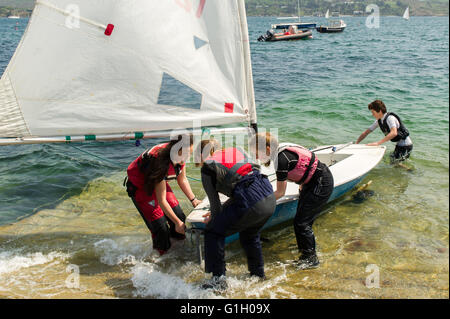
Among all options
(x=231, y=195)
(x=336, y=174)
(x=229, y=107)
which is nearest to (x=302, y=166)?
(x=231, y=195)

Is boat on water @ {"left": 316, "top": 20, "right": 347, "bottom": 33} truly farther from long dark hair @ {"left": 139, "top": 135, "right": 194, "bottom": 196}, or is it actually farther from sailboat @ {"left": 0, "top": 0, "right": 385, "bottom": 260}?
long dark hair @ {"left": 139, "top": 135, "right": 194, "bottom": 196}

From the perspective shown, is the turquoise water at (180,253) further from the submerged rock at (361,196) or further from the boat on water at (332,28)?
the boat on water at (332,28)

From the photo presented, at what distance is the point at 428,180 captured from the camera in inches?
285

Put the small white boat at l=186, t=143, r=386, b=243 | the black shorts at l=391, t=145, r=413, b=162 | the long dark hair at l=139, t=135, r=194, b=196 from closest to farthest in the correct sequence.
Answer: the long dark hair at l=139, t=135, r=194, b=196 < the small white boat at l=186, t=143, r=386, b=243 < the black shorts at l=391, t=145, r=413, b=162

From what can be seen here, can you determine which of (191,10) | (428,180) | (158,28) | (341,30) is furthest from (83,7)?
(341,30)

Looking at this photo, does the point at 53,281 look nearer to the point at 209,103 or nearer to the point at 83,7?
the point at 209,103

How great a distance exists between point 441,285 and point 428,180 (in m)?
3.56

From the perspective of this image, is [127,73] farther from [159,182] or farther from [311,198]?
[311,198]

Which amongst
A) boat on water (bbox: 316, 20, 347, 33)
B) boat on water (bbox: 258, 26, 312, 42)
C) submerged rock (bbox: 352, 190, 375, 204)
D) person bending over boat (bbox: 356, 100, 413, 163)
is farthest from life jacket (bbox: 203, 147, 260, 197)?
boat on water (bbox: 316, 20, 347, 33)

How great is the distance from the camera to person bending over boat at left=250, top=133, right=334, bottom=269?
3.99 m

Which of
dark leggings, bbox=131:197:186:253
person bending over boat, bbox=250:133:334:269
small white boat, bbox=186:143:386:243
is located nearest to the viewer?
person bending over boat, bbox=250:133:334:269

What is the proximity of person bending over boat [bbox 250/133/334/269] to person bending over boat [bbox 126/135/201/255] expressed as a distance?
815 millimetres

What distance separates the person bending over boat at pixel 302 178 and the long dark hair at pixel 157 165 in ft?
2.64

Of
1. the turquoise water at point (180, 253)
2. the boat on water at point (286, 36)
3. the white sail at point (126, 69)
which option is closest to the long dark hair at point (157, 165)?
the white sail at point (126, 69)
